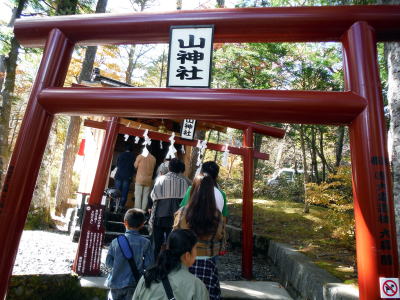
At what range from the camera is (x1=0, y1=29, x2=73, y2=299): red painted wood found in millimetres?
2412

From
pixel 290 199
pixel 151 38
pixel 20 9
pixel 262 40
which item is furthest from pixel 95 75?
pixel 290 199

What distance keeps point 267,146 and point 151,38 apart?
19.1 m

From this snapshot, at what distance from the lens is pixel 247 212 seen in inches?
247

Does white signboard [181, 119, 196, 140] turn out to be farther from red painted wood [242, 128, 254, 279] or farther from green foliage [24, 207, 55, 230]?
green foliage [24, 207, 55, 230]

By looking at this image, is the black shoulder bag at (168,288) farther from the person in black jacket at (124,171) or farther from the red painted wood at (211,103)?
the person in black jacket at (124,171)

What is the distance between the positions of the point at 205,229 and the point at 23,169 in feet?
5.53

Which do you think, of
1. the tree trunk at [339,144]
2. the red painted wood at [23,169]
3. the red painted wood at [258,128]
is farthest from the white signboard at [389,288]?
the tree trunk at [339,144]

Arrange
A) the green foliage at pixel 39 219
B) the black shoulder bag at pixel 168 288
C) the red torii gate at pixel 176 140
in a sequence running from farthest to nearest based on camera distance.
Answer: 1. the green foliage at pixel 39 219
2. the red torii gate at pixel 176 140
3. the black shoulder bag at pixel 168 288

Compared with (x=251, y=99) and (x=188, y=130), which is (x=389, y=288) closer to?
(x=251, y=99)

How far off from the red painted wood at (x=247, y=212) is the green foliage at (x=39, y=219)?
653 centimetres

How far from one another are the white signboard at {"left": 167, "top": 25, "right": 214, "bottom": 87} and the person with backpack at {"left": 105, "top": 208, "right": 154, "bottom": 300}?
166cm

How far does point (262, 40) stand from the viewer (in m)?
2.63

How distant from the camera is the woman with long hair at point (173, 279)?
206cm

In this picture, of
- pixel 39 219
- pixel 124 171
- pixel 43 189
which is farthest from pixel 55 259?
pixel 43 189
